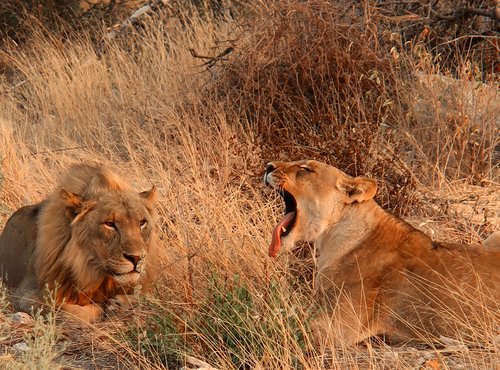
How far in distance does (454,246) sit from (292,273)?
1.25 m

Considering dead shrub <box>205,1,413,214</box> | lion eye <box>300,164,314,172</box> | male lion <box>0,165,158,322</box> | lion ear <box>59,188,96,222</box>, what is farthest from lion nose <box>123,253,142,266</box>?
dead shrub <box>205,1,413,214</box>

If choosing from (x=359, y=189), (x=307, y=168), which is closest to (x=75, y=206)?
(x=307, y=168)

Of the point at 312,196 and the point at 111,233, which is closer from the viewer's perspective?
the point at 312,196

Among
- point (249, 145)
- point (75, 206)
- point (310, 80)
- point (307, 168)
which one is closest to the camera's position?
point (307, 168)

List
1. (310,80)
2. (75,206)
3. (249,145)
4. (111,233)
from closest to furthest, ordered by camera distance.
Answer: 1. (111,233)
2. (75,206)
3. (249,145)
4. (310,80)

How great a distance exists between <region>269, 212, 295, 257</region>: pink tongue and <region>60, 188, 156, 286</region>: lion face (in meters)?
0.70

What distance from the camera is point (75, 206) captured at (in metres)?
5.66

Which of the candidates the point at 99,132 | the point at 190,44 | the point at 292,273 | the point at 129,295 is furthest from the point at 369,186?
the point at 190,44

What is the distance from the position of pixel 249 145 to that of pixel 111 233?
2517mm

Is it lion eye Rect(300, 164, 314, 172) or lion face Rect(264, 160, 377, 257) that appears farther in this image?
lion eye Rect(300, 164, 314, 172)

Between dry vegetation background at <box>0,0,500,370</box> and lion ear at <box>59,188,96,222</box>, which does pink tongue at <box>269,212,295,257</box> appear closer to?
dry vegetation background at <box>0,0,500,370</box>

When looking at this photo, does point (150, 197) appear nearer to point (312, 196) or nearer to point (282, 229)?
point (282, 229)

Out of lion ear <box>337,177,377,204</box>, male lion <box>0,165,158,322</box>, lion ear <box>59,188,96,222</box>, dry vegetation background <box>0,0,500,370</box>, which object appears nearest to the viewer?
dry vegetation background <box>0,0,500,370</box>

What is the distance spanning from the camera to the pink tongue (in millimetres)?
5309
